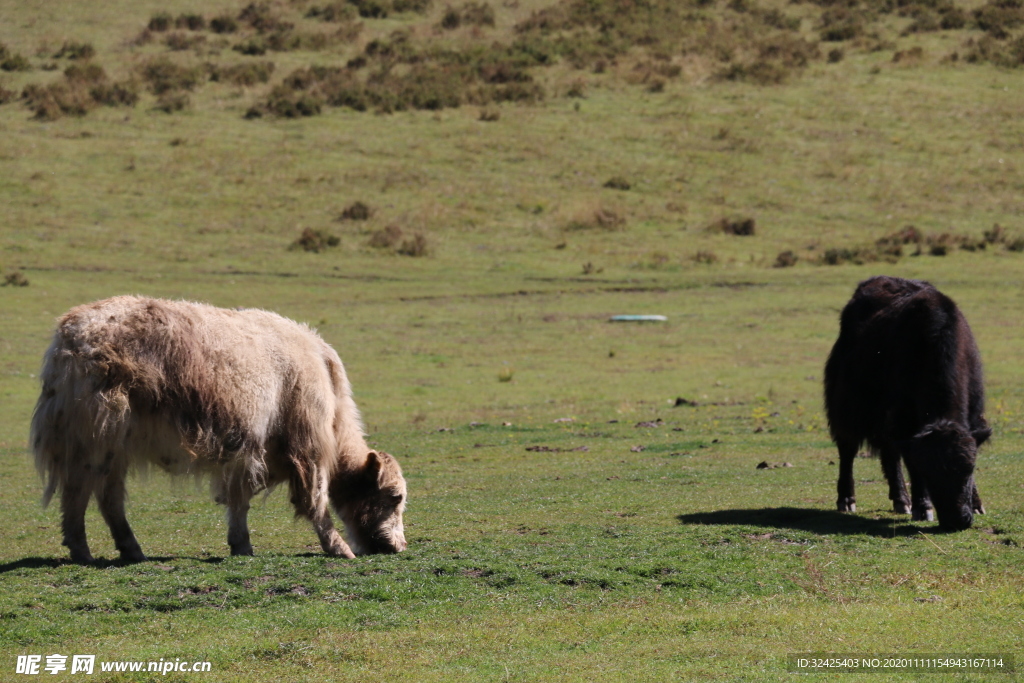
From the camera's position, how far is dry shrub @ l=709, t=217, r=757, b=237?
38.0 metres

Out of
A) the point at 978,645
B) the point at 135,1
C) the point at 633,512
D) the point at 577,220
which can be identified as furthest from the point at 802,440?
the point at 135,1

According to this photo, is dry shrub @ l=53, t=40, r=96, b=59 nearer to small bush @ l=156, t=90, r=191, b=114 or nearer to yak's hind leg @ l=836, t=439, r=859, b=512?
small bush @ l=156, t=90, r=191, b=114

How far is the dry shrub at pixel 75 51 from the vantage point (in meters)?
47.6

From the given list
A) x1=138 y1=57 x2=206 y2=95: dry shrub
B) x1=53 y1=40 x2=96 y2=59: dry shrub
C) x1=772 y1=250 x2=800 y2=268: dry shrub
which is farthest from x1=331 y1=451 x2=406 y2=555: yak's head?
x1=53 y1=40 x2=96 y2=59: dry shrub

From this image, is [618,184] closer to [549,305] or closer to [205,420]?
[549,305]

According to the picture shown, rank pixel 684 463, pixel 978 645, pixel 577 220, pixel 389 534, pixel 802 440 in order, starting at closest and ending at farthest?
pixel 978 645, pixel 389 534, pixel 684 463, pixel 802 440, pixel 577 220

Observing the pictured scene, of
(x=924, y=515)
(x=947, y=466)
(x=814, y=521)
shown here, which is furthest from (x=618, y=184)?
(x=947, y=466)

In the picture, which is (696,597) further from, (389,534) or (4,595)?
(4,595)

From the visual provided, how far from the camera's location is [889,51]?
53.3m

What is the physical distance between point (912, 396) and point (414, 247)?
84.9ft

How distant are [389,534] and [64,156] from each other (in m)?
34.2

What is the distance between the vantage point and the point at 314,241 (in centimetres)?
3531

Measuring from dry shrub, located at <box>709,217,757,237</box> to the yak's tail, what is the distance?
31263mm

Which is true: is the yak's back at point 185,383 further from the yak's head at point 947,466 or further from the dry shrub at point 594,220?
the dry shrub at point 594,220
